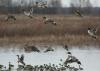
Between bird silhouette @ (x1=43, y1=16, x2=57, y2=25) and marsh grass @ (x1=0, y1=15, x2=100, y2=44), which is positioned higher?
bird silhouette @ (x1=43, y1=16, x2=57, y2=25)

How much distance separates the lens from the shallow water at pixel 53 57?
4.16 metres

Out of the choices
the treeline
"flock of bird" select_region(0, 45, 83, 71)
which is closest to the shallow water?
"flock of bird" select_region(0, 45, 83, 71)

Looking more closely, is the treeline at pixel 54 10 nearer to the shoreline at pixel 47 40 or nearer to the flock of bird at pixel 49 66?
the shoreline at pixel 47 40

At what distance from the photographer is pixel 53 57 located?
4.18m

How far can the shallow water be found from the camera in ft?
13.7

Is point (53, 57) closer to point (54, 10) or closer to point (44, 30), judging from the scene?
point (44, 30)

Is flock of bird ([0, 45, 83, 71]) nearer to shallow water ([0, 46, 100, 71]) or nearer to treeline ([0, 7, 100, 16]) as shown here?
shallow water ([0, 46, 100, 71])

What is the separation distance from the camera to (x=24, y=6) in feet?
13.9

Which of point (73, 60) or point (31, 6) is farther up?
point (31, 6)

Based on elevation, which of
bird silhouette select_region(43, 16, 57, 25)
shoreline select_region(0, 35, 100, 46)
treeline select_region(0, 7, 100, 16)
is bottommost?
shoreline select_region(0, 35, 100, 46)

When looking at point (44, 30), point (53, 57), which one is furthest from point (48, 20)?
point (53, 57)

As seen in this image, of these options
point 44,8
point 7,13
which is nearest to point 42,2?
point 44,8

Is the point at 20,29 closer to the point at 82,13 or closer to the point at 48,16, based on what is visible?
the point at 48,16

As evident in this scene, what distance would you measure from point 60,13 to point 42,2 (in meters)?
0.19
